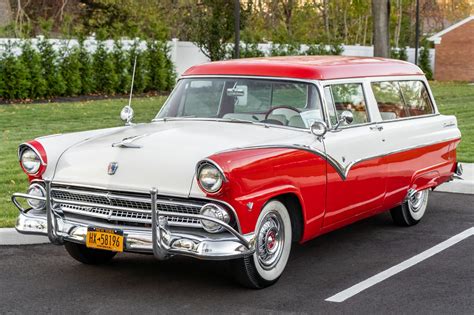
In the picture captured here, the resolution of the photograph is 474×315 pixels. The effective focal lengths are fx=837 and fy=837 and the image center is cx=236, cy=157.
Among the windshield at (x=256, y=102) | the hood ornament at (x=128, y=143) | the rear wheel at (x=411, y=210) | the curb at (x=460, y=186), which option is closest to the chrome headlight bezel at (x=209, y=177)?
the hood ornament at (x=128, y=143)

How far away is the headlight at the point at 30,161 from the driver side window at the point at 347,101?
2.44 metres

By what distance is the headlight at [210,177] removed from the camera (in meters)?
5.63

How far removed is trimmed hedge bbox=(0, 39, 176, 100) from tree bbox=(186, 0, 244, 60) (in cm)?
143

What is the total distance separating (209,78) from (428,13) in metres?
54.8

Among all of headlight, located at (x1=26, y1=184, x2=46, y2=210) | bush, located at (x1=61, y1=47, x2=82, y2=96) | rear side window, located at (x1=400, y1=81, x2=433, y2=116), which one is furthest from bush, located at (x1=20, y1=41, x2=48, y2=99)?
headlight, located at (x1=26, y1=184, x2=46, y2=210)

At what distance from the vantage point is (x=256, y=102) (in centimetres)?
711

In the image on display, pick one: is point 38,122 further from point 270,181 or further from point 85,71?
point 270,181

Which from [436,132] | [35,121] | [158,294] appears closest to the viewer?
[158,294]

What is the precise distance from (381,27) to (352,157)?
46.0 feet

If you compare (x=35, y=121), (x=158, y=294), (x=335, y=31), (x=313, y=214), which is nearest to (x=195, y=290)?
(x=158, y=294)

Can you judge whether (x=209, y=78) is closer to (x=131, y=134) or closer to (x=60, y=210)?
(x=131, y=134)

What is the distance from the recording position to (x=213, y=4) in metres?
30.4

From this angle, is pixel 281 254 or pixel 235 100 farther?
pixel 235 100

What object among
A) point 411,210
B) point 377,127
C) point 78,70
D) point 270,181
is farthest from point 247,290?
point 78,70
